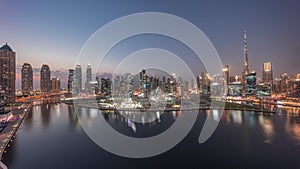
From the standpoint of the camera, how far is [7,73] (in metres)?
15.4

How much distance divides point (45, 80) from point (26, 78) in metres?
5.19

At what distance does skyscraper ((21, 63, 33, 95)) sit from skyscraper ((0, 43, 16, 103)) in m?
19.2

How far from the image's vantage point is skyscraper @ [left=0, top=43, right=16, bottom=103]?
1489 centimetres

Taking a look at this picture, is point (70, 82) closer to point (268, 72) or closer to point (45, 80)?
point (45, 80)

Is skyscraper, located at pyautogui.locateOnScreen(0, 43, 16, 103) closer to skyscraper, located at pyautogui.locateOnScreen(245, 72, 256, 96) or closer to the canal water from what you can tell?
the canal water

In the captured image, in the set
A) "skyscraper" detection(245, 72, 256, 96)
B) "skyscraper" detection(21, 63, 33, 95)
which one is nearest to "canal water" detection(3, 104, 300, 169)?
"skyscraper" detection(245, 72, 256, 96)

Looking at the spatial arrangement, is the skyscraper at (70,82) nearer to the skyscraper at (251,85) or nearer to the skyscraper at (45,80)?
the skyscraper at (45,80)

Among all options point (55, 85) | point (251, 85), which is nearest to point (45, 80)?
point (55, 85)

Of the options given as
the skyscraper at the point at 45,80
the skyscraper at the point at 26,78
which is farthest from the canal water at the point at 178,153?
the skyscraper at the point at 45,80

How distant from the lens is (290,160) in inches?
161

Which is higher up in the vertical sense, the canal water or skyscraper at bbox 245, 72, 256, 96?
skyscraper at bbox 245, 72, 256, 96

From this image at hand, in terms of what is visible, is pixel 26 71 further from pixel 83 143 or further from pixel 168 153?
pixel 168 153

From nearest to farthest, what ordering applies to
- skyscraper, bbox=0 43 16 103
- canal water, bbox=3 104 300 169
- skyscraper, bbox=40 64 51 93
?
1. canal water, bbox=3 104 300 169
2. skyscraper, bbox=0 43 16 103
3. skyscraper, bbox=40 64 51 93

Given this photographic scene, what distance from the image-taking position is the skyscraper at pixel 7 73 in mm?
14889
